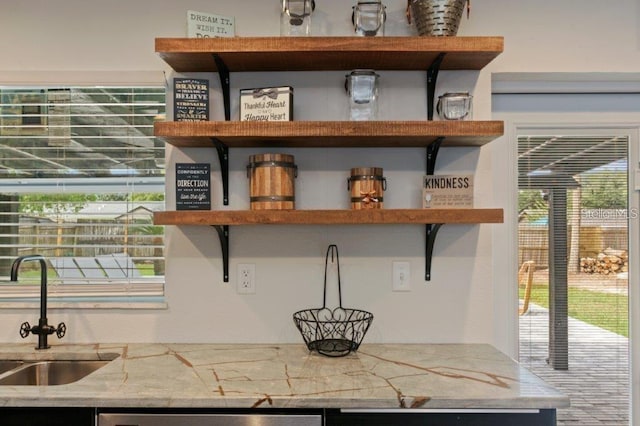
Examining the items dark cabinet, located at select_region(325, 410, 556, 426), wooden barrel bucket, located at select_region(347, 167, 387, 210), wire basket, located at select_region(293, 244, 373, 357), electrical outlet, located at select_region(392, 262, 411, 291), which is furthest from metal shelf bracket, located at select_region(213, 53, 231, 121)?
dark cabinet, located at select_region(325, 410, 556, 426)

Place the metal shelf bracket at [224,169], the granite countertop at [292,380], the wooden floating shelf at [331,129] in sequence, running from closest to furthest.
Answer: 1. the granite countertop at [292,380]
2. the wooden floating shelf at [331,129]
3. the metal shelf bracket at [224,169]

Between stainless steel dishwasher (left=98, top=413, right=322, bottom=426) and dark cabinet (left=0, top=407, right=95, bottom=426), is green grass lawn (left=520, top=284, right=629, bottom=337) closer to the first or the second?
stainless steel dishwasher (left=98, top=413, right=322, bottom=426)

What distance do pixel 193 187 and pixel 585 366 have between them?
1787 millimetres

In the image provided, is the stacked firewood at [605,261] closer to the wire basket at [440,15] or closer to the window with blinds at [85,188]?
the wire basket at [440,15]

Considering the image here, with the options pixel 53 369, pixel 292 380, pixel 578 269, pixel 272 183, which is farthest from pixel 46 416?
pixel 578 269

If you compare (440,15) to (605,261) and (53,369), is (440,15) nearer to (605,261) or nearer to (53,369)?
(605,261)

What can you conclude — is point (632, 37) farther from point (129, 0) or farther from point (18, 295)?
point (18, 295)

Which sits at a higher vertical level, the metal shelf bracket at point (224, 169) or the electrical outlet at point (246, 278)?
the metal shelf bracket at point (224, 169)

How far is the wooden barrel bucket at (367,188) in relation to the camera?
5.39 ft

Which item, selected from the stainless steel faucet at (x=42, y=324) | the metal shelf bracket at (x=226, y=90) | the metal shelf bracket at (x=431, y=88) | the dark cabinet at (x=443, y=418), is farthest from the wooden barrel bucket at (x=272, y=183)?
the stainless steel faucet at (x=42, y=324)

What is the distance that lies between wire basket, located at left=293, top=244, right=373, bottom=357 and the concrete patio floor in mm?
730

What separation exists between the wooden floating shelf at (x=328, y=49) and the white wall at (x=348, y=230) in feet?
0.47

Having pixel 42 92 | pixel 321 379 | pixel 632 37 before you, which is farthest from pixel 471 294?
pixel 42 92

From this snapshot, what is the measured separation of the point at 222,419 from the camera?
1263 mm
